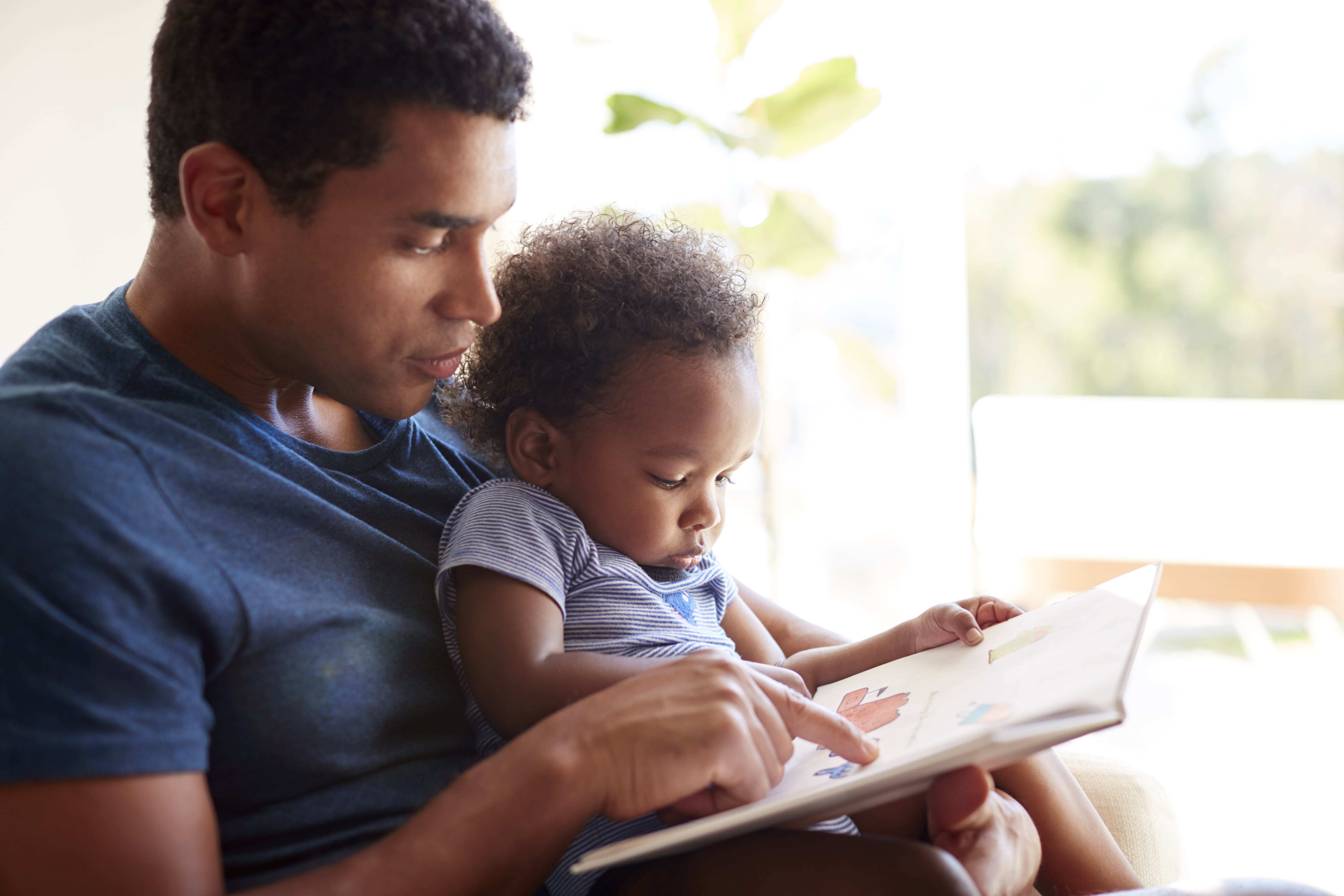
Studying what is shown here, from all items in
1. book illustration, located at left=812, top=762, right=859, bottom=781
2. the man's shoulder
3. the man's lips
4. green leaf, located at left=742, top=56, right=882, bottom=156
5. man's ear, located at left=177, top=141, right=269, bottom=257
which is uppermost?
green leaf, located at left=742, top=56, right=882, bottom=156

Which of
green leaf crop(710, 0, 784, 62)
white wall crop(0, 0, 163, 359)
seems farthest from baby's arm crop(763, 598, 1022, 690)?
green leaf crop(710, 0, 784, 62)

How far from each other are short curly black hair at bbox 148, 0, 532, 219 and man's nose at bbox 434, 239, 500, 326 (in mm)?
134

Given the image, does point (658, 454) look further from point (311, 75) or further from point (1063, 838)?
point (1063, 838)

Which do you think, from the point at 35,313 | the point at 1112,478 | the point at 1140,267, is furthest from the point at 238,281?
the point at 1140,267

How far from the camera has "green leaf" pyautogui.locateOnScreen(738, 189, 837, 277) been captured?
104 inches

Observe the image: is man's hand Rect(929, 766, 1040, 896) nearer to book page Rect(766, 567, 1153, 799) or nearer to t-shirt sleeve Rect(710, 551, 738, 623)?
book page Rect(766, 567, 1153, 799)

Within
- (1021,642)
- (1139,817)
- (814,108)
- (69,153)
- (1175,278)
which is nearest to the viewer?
(1021,642)

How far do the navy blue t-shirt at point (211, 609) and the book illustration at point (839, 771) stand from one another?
1.30 ft

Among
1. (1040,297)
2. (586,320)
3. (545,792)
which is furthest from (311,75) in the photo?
(1040,297)

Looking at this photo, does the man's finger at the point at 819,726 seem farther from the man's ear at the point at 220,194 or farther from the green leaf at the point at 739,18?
the green leaf at the point at 739,18

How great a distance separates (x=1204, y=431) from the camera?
3.79 metres

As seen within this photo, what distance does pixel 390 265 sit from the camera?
0.96 metres

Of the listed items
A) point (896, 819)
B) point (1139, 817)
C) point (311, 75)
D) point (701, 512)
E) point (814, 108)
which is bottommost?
point (1139, 817)

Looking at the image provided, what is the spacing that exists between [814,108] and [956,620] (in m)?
1.78
